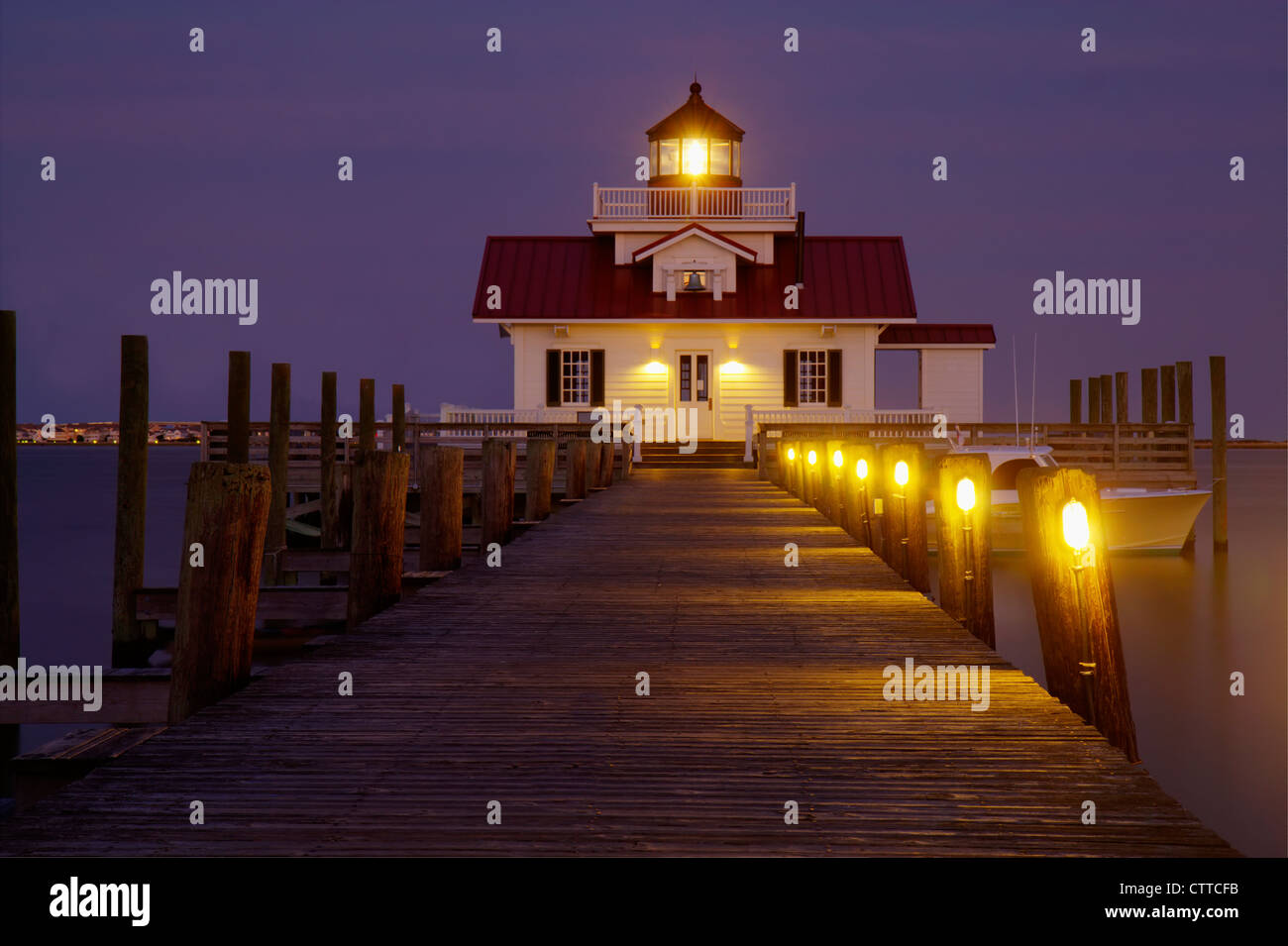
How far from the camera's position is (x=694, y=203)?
36.8m

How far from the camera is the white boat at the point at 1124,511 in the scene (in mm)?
27344

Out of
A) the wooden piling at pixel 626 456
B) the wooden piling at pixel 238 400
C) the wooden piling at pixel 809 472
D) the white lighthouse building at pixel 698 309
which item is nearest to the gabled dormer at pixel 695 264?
the white lighthouse building at pixel 698 309

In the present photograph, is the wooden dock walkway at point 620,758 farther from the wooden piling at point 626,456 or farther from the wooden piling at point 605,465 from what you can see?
the wooden piling at point 626,456

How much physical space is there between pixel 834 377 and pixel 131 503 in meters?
25.6

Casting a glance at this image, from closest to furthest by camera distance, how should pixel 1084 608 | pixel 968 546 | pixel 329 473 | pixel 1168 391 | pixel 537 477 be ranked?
pixel 1084 608
pixel 968 546
pixel 537 477
pixel 329 473
pixel 1168 391

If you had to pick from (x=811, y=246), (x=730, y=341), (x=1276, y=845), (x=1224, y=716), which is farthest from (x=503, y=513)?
(x=811, y=246)

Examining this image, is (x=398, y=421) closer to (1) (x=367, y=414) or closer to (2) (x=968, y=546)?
(1) (x=367, y=414)

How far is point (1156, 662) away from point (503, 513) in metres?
10.8

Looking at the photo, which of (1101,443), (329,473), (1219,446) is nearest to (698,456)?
(1101,443)

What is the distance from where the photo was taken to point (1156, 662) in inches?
719

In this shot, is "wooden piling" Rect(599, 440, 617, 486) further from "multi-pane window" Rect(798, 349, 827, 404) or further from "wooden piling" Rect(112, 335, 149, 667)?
"multi-pane window" Rect(798, 349, 827, 404)

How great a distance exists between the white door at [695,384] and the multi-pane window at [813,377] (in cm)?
262

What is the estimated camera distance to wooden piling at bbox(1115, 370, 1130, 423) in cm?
3400
